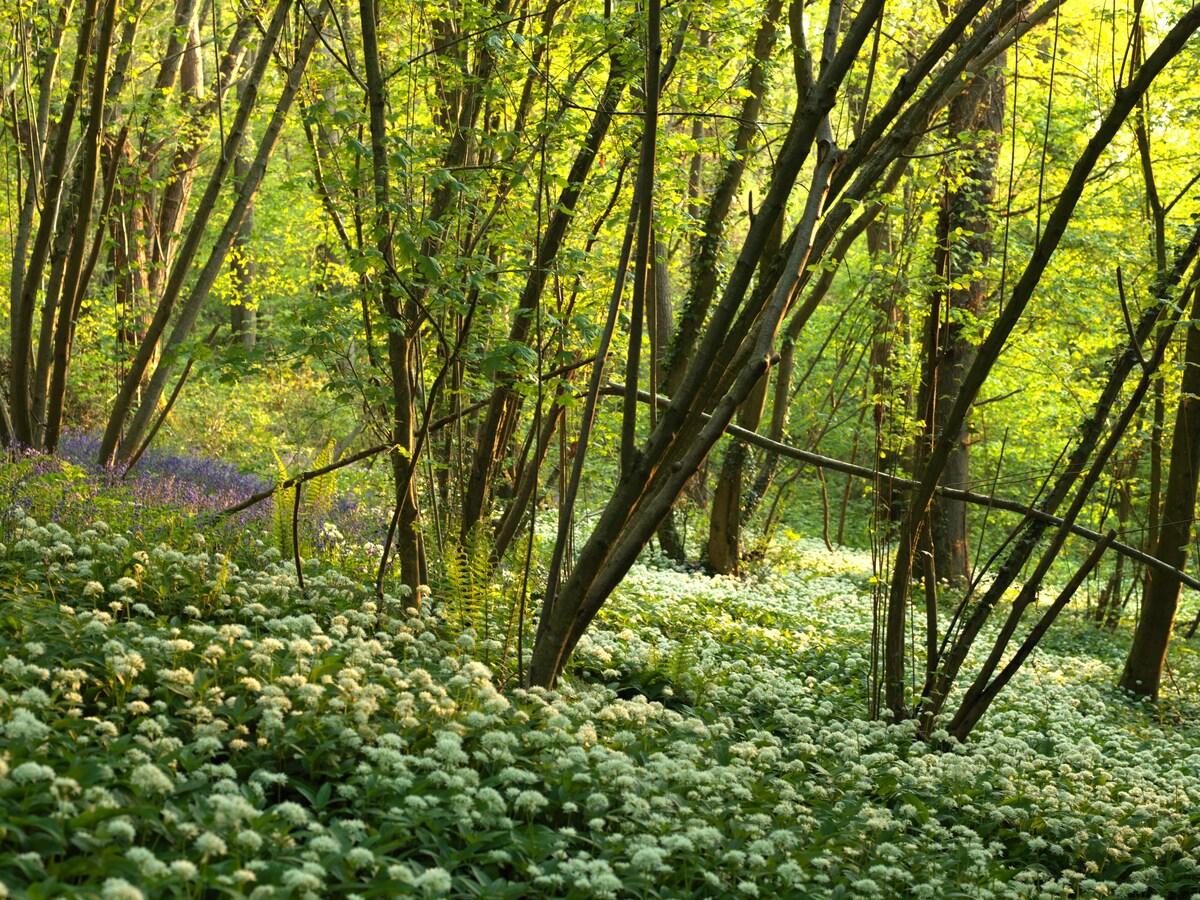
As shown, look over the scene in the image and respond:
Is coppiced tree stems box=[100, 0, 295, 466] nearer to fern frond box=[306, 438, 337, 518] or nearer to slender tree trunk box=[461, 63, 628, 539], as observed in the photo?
fern frond box=[306, 438, 337, 518]

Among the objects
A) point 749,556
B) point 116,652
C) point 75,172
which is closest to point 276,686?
point 116,652

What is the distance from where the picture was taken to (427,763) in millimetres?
3018

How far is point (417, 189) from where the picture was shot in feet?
22.8

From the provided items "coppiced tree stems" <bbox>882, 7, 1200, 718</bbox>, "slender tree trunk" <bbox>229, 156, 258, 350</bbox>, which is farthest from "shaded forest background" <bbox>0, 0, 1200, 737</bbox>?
"slender tree trunk" <bbox>229, 156, 258, 350</bbox>

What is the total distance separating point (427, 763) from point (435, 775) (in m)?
0.07

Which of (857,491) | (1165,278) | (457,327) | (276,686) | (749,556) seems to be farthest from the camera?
(857,491)

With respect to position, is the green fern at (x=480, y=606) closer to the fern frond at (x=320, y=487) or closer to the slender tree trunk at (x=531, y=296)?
the slender tree trunk at (x=531, y=296)

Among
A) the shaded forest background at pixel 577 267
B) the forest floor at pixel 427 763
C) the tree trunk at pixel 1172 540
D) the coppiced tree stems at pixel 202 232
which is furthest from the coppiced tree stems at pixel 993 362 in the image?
the coppiced tree stems at pixel 202 232

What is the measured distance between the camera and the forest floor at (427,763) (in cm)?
249

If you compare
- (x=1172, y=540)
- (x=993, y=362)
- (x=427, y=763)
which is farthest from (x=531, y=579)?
(x=1172, y=540)

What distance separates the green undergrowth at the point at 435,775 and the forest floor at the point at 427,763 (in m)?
0.01

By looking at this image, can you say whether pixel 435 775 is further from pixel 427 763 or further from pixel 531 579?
pixel 531 579

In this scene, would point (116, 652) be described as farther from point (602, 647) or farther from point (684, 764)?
point (602, 647)

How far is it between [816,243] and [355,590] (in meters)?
2.94
